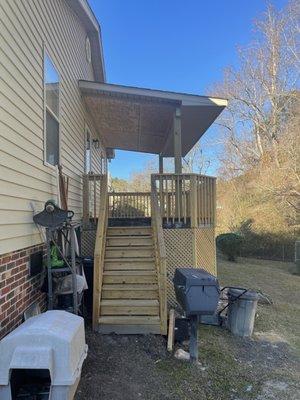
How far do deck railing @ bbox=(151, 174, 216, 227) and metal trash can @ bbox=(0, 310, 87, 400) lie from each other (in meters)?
5.11

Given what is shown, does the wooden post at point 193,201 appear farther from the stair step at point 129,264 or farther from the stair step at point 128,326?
the stair step at point 128,326

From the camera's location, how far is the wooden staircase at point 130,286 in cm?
594

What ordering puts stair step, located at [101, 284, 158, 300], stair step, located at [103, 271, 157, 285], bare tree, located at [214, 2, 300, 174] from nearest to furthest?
stair step, located at [101, 284, 158, 300] → stair step, located at [103, 271, 157, 285] → bare tree, located at [214, 2, 300, 174]

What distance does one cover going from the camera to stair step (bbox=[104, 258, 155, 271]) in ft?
23.2

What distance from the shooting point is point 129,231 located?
336 inches

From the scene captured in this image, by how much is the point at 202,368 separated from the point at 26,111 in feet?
12.7

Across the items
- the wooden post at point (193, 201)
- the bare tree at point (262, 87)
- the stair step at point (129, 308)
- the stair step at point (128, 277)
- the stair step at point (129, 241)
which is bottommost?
the stair step at point (129, 308)

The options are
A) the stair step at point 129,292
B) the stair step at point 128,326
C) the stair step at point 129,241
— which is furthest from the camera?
the stair step at point 129,241

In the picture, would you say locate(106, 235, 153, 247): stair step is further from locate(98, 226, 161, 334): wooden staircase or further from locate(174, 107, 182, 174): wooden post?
locate(174, 107, 182, 174): wooden post

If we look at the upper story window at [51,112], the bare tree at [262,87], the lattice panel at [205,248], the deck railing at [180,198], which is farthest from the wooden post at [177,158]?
the bare tree at [262,87]

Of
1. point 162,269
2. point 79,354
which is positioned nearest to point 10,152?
point 79,354

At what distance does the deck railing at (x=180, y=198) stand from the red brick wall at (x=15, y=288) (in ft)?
12.0

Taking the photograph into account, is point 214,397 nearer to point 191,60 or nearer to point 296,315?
point 296,315

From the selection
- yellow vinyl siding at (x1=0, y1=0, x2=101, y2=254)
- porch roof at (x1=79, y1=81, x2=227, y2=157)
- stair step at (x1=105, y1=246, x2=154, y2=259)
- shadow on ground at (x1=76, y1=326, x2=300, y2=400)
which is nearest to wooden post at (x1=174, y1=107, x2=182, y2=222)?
porch roof at (x1=79, y1=81, x2=227, y2=157)
